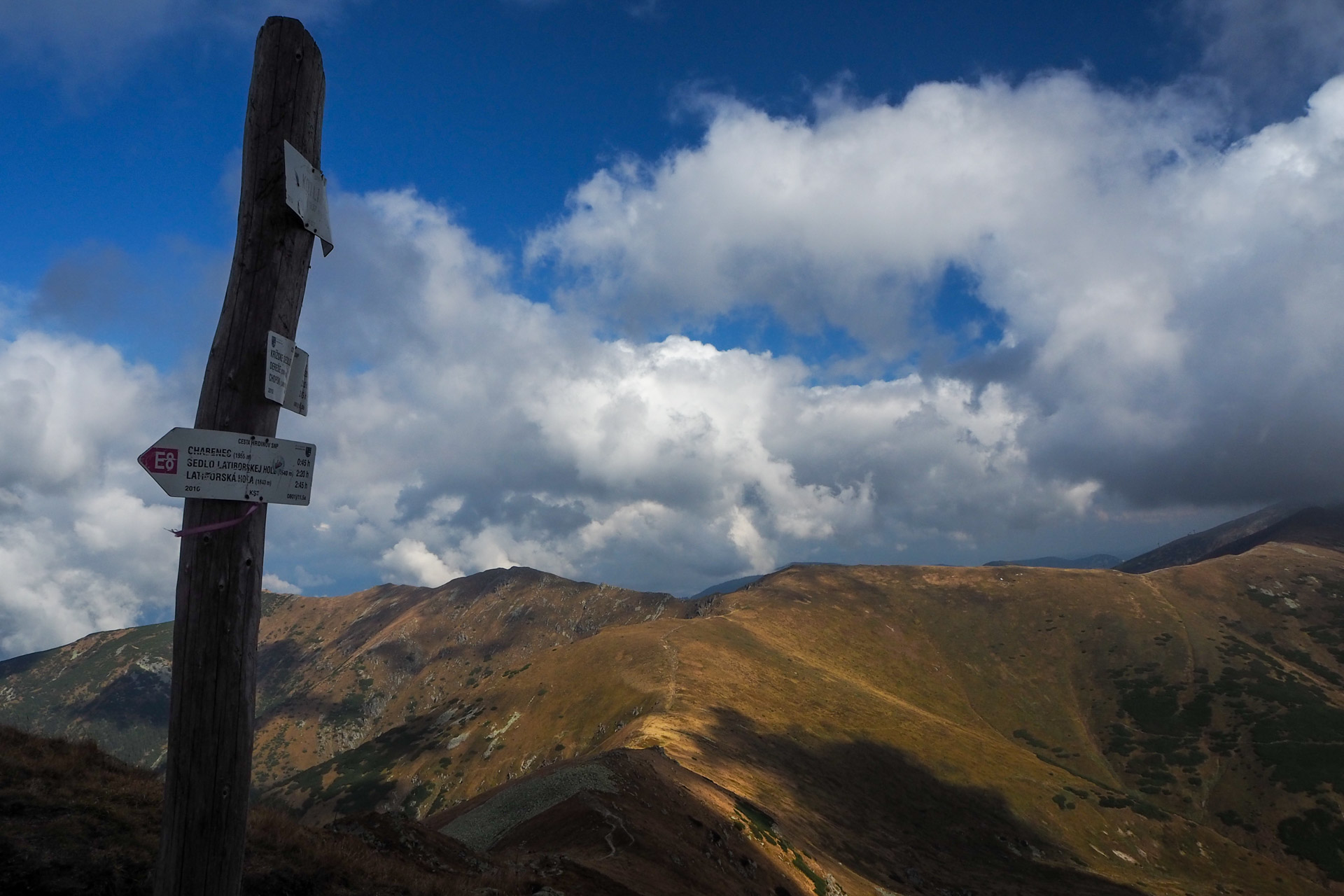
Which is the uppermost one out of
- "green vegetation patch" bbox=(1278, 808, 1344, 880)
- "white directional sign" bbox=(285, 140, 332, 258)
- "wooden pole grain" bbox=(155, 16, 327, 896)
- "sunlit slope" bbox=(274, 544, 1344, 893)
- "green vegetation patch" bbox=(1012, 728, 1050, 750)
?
"white directional sign" bbox=(285, 140, 332, 258)

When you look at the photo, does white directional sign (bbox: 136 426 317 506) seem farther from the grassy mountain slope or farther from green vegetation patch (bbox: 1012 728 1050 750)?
green vegetation patch (bbox: 1012 728 1050 750)

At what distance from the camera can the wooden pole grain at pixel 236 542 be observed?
5211mm

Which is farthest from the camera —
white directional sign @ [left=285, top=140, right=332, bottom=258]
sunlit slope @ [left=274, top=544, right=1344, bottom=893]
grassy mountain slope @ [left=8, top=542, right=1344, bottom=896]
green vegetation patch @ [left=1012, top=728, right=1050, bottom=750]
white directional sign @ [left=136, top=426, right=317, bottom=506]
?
green vegetation patch @ [left=1012, top=728, right=1050, bottom=750]

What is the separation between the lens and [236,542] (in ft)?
17.9

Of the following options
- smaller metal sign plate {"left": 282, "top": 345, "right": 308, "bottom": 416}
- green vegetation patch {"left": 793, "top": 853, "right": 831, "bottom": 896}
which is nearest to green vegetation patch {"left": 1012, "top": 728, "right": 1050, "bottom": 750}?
green vegetation patch {"left": 793, "top": 853, "right": 831, "bottom": 896}

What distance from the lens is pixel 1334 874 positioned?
98000 millimetres

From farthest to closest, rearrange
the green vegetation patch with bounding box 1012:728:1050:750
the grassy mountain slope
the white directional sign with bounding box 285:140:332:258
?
the green vegetation patch with bounding box 1012:728:1050:750 < the grassy mountain slope < the white directional sign with bounding box 285:140:332:258

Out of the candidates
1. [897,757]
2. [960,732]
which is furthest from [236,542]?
[960,732]

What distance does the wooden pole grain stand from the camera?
521cm

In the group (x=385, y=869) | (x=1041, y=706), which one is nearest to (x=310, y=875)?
(x=385, y=869)

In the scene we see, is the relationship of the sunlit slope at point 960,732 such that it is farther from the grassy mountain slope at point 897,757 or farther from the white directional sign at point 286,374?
the white directional sign at point 286,374

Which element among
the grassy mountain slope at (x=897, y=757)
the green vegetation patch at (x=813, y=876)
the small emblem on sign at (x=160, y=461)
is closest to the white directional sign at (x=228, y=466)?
the small emblem on sign at (x=160, y=461)

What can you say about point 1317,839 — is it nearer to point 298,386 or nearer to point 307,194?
point 298,386

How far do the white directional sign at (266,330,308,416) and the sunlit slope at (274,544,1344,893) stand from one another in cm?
4603
